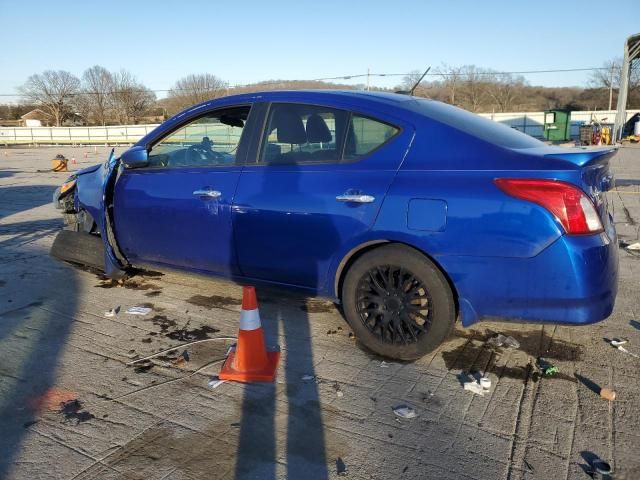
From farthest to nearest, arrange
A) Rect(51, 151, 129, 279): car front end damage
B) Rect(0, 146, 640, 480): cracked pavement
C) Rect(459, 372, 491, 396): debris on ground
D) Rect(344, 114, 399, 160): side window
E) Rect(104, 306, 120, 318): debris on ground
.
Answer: Rect(51, 151, 129, 279): car front end damage, Rect(104, 306, 120, 318): debris on ground, Rect(344, 114, 399, 160): side window, Rect(459, 372, 491, 396): debris on ground, Rect(0, 146, 640, 480): cracked pavement

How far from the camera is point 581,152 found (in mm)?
2977

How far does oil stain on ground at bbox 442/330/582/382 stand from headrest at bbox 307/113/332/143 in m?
1.73

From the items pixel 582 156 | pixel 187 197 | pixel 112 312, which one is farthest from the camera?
pixel 112 312

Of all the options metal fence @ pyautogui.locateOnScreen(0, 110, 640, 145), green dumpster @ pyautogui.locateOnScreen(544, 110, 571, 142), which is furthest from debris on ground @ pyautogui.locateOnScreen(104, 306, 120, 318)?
metal fence @ pyautogui.locateOnScreen(0, 110, 640, 145)

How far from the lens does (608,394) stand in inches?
113

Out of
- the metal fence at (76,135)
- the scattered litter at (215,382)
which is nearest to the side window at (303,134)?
the scattered litter at (215,382)

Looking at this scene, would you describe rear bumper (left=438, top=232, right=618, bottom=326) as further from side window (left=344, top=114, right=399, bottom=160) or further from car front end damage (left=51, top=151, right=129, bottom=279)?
car front end damage (left=51, top=151, right=129, bottom=279)

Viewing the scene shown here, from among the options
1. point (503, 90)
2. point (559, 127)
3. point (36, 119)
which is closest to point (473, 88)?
point (503, 90)

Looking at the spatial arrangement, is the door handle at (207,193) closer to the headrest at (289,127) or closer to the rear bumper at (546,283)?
the headrest at (289,127)

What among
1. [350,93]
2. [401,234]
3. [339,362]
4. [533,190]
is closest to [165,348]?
[339,362]

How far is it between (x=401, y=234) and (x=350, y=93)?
120 centimetres

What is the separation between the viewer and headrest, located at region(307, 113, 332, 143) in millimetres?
3602

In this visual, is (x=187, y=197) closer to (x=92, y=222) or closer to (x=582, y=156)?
(x=92, y=222)

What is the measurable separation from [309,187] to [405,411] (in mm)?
1582
